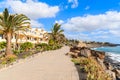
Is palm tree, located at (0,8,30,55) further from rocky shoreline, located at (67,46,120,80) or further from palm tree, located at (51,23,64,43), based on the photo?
palm tree, located at (51,23,64,43)

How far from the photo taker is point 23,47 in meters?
52.6

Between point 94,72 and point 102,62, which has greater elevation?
point 94,72

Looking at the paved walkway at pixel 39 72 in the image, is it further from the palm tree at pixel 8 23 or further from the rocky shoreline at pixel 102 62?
the palm tree at pixel 8 23

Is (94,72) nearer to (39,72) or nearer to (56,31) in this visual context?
(39,72)

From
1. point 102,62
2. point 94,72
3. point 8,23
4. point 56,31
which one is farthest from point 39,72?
point 56,31

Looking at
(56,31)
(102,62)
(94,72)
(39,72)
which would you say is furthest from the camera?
(56,31)

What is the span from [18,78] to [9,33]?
20.3 m

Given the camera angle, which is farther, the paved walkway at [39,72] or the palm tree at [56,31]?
the palm tree at [56,31]

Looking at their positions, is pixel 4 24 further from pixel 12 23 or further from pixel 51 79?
pixel 51 79

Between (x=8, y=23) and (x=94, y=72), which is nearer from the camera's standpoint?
(x=94, y=72)

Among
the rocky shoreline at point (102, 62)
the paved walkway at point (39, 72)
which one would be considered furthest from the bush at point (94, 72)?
the rocky shoreline at point (102, 62)

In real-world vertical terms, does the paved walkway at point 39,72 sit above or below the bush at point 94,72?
below

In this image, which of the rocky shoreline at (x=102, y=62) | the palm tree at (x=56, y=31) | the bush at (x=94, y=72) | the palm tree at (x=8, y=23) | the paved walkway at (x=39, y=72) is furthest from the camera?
the palm tree at (x=56, y=31)

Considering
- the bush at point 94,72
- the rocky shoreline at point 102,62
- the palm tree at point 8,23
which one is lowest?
the rocky shoreline at point 102,62
